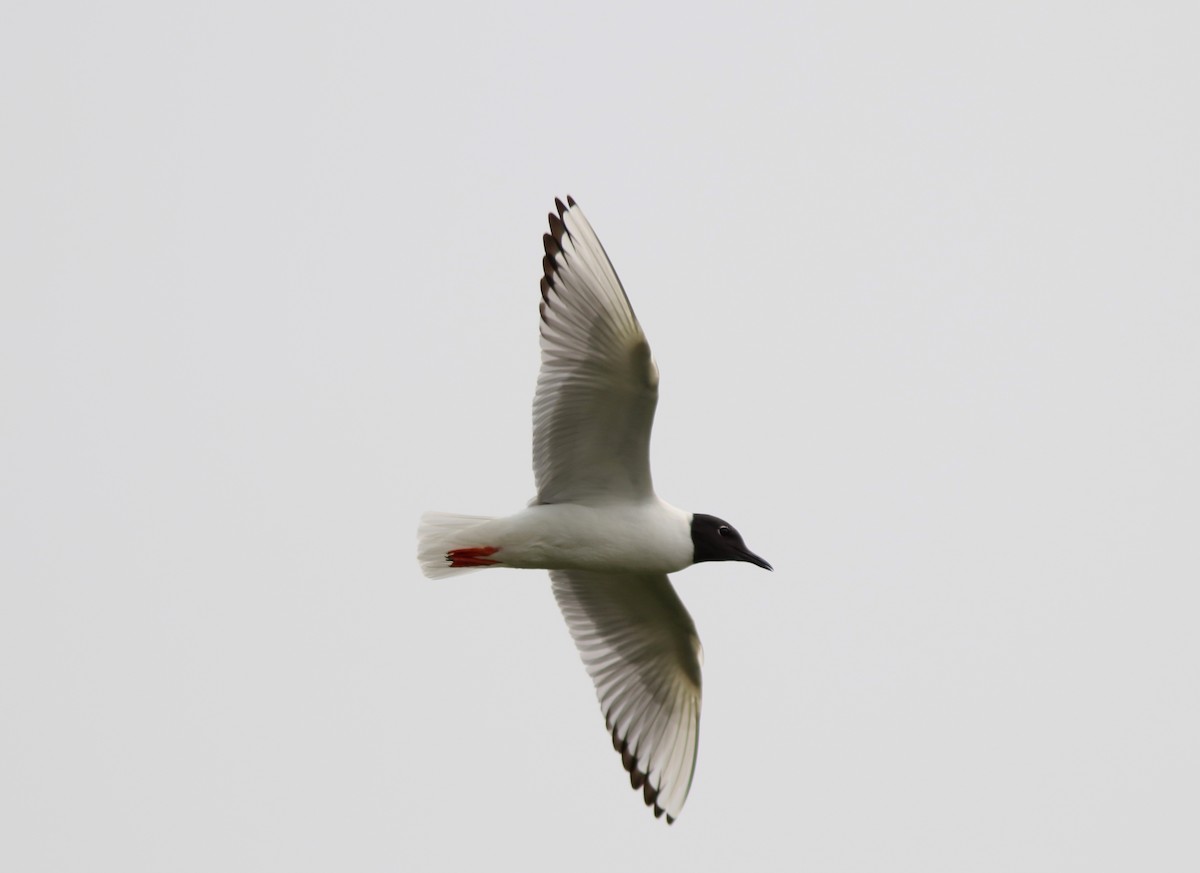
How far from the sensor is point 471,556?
9.13 meters

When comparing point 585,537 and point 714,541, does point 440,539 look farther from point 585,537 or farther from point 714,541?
point 714,541

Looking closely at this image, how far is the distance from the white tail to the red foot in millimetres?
32

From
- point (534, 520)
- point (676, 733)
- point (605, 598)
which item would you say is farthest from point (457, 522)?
Answer: point (676, 733)

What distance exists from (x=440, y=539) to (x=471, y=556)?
0.68 ft

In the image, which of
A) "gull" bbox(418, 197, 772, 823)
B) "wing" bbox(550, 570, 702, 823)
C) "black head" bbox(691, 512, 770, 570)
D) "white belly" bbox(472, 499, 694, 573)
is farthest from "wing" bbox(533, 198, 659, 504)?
"wing" bbox(550, 570, 702, 823)

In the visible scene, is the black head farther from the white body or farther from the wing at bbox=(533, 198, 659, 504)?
the wing at bbox=(533, 198, 659, 504)

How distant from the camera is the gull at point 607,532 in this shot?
28.2 feet

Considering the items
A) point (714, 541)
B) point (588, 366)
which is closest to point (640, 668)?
point (714, 541)

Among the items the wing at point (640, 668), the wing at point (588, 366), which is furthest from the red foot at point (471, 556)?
the wing at point (640, 668)

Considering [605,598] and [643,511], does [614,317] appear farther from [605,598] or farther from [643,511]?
[605,598]

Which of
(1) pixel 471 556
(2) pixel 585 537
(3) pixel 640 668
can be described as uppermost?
(2) pixel 585 537

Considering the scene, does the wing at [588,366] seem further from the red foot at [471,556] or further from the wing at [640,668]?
the wing at [640,668]

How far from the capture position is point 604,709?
9.89 m

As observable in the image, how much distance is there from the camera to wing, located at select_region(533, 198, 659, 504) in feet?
27.9
